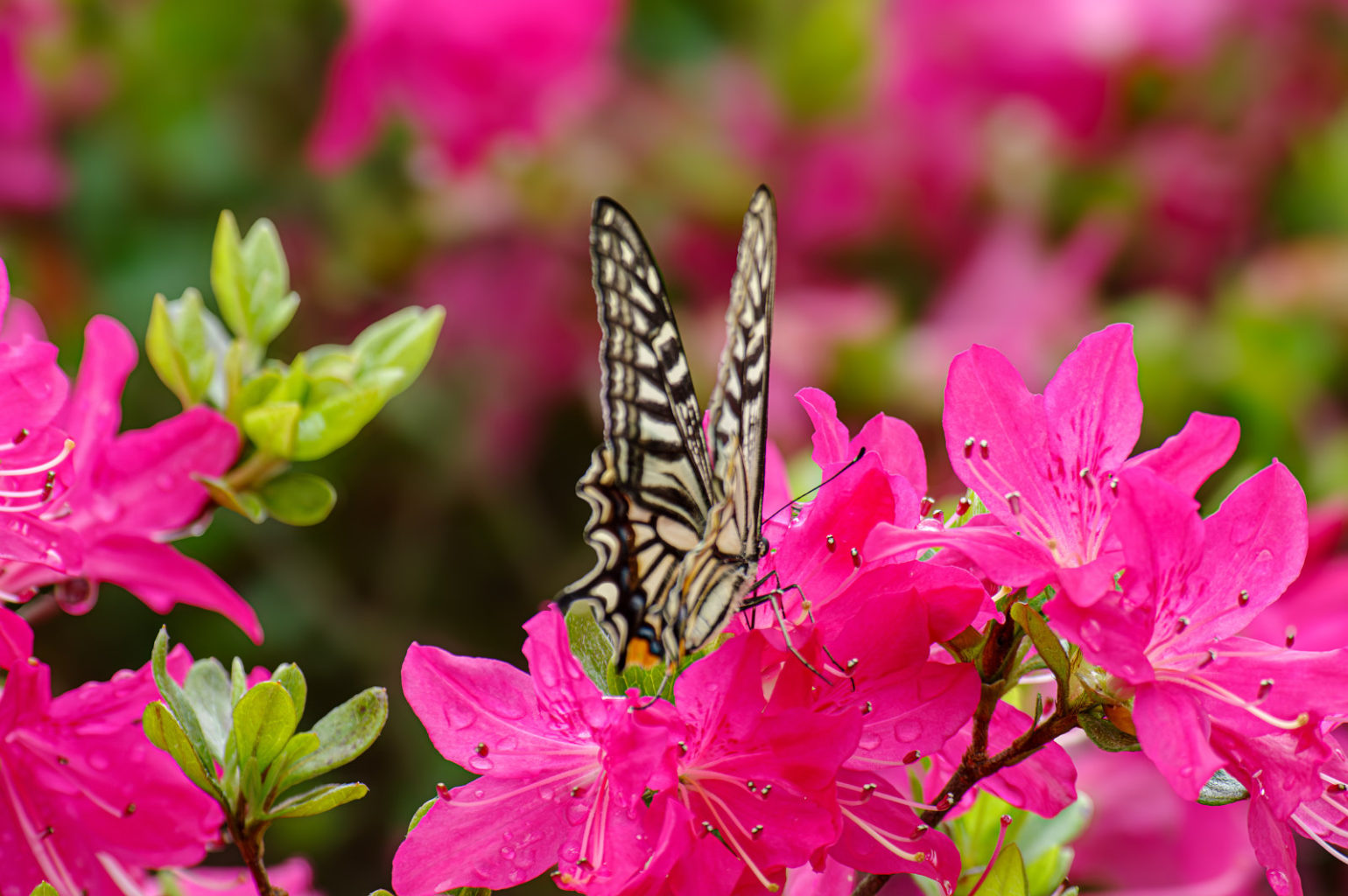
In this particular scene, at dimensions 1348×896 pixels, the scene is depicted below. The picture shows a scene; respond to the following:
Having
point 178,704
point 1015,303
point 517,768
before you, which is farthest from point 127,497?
point 1015,303

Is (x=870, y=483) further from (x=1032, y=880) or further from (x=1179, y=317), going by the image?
(x=1179, y=317)

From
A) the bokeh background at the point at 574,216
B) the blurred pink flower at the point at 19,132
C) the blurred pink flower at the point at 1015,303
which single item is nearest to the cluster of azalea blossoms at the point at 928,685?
the bokeh background at the point at 574,216

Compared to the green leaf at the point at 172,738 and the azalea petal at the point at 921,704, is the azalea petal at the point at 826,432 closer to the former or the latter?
the azalea petal at the point at 921,704

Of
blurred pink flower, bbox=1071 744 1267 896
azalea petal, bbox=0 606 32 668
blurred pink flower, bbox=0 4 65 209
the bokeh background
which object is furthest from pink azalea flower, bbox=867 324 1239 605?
blurred pink flower, bbox=0 4 65 209

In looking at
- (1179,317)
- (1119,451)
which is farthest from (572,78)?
(1119,451)

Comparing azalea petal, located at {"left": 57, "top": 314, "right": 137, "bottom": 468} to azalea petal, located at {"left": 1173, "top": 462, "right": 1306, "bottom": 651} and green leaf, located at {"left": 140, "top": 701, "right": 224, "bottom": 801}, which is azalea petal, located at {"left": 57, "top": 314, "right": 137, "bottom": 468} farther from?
azalea petal, located at {"left": 1173, "top": 462, "right": 1306, "bottom": 651}
